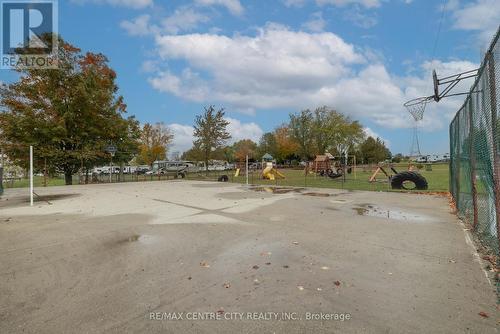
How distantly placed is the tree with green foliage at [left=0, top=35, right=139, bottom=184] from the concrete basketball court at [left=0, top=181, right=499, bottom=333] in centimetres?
1504

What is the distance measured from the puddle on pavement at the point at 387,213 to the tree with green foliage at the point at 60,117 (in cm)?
1913

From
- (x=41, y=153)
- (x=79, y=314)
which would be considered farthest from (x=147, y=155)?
(x=79, y=314)

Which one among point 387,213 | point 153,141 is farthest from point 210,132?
point 387,213

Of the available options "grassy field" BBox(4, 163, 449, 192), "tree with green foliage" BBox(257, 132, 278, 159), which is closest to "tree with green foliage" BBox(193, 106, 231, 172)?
"grassy field" BBox(4, 163, 449, 192)

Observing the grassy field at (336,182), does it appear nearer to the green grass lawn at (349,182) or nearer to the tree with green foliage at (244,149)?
the green grass lawn at (349,182)

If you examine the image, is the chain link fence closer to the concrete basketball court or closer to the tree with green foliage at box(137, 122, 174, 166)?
the concrete basketball court

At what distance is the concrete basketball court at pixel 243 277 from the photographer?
272cm

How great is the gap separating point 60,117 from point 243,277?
21358 mm

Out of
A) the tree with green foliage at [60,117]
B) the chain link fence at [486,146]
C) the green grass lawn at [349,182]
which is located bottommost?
the green grass lawn at [349,182]

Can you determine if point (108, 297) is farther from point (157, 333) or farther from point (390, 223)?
point (390, 223)

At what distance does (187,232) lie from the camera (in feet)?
20.1

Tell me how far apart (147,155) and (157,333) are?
150ft

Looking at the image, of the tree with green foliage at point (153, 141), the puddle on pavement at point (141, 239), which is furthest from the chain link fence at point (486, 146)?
the tree with green foliage at point (153, 141)

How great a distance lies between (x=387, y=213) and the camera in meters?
8.22
